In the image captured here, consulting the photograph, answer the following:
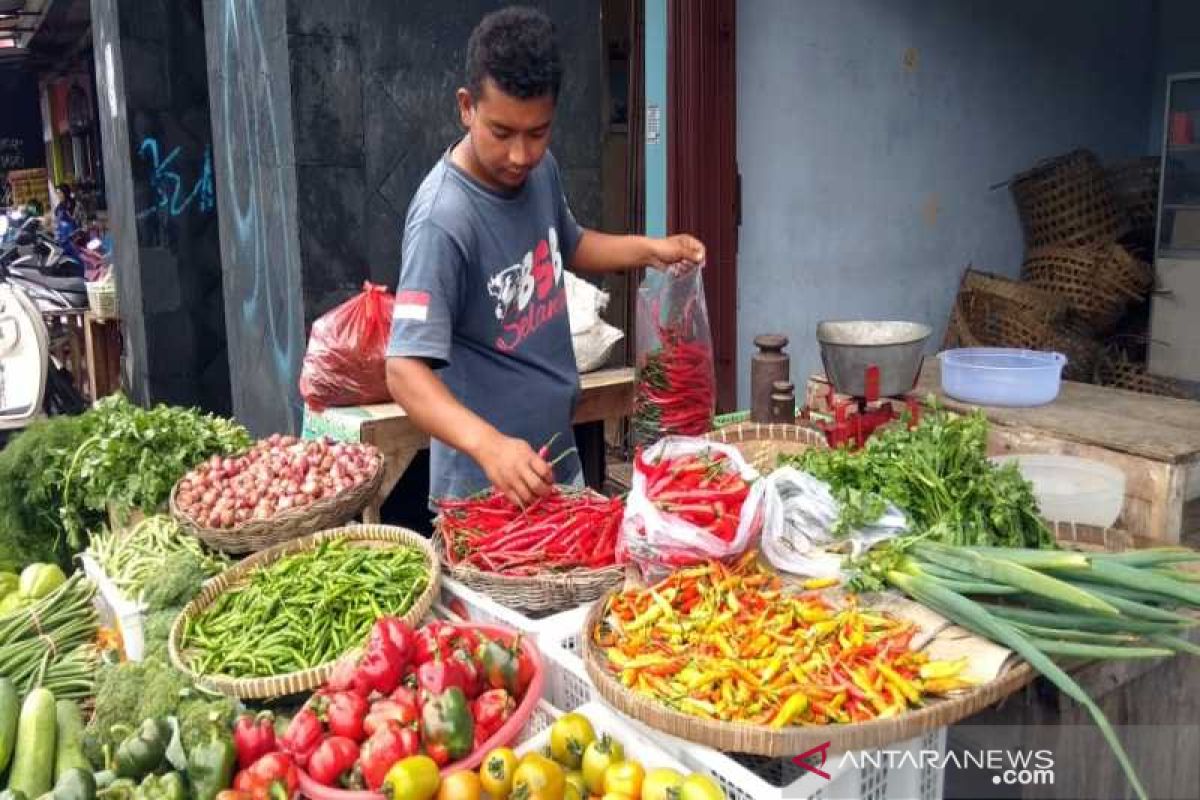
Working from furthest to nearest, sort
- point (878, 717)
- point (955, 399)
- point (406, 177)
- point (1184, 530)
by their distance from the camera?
point (406, 177), point (1184, 530), point (955, 399), point (878, 717)

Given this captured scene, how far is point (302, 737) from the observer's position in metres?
1.89

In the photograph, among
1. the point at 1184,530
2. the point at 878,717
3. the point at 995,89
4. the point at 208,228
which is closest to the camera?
the point at 878,717

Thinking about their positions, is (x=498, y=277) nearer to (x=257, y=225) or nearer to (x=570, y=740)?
(x=570, y=740)

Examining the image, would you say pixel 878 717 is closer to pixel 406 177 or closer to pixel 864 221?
pixel 406 177

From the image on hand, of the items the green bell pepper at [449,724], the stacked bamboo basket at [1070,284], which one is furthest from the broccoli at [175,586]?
the stacked bamboo basket at [1070,284]

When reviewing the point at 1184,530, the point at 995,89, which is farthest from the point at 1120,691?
the point at 995,89

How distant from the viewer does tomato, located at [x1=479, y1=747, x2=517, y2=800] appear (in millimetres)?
1795

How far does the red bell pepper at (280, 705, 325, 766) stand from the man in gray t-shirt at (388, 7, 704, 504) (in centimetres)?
69

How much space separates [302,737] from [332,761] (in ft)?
0.33

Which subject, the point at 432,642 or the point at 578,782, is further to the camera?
the point at 432,642

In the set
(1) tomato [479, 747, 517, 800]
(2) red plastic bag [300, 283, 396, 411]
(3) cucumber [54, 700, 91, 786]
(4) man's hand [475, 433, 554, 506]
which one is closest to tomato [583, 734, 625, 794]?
(1) tomato [479, 747, 517, 800]

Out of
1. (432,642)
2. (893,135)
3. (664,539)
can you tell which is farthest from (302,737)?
(893,135)

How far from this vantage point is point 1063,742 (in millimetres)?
2521

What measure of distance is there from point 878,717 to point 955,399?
202 cm
